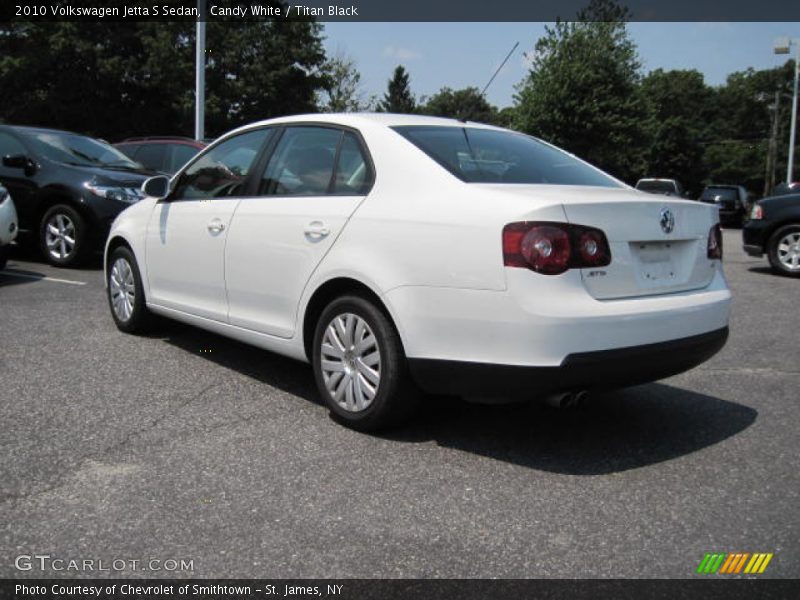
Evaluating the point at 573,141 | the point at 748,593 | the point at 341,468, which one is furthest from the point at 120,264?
the point at 573,141

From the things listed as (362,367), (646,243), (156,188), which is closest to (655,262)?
(646,243)

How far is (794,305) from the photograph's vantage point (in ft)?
27.5

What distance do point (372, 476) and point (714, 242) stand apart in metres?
2.16

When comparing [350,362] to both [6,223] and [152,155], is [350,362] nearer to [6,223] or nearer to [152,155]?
[6,223]

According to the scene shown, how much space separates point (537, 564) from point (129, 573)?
1350mm

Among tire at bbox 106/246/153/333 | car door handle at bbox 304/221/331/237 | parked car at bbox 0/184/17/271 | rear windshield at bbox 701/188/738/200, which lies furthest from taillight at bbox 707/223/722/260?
rear windshield at bbox 701/188/738/200

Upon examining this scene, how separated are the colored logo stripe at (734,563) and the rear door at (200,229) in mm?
3046

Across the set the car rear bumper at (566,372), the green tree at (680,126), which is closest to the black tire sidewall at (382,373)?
the car rear bumper at (566,372)

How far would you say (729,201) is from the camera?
27.7m

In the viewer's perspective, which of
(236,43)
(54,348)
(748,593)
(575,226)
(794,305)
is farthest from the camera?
(236,43)

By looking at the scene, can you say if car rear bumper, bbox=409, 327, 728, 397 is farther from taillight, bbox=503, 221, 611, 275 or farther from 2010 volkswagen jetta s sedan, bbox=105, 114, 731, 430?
taillight, bbox=503, 221, 611, 275

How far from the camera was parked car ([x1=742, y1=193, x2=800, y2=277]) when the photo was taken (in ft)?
36.3

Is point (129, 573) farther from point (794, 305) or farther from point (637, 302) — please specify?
point (794, 305)

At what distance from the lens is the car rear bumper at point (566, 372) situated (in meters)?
3.17
